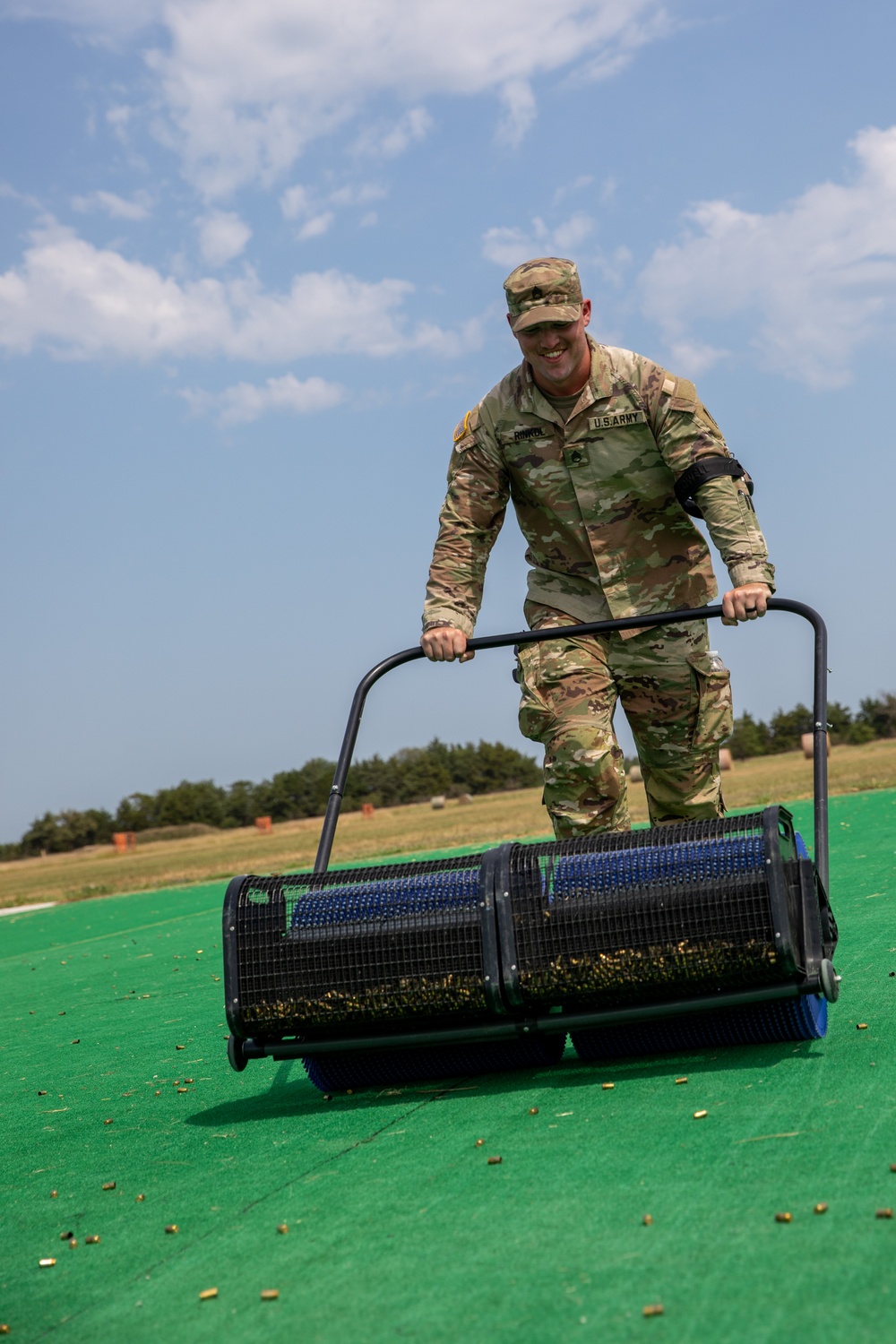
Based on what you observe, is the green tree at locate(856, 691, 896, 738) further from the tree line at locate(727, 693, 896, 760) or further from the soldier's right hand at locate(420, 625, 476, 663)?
the soldier's right hand at locate(420, 625, 476, 663)

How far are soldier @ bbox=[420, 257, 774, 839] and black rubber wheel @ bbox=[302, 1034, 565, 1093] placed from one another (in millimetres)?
1037

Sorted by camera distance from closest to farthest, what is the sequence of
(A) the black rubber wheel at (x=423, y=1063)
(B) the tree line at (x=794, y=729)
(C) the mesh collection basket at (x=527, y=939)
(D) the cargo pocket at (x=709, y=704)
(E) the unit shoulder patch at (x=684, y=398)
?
(C) the mesh collection basket at (x=527, y=939) → (A) the black rubber wheel at (x=423, y=1063) → (E) the unit shoulder patch at (x=684, y=398) → (D) the cargo pocket at (x=709, y=704) → (B) the tree line at (x=794, y=729)

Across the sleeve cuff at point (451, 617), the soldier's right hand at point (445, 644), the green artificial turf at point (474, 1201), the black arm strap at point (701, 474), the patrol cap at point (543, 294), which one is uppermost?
the patrol cap at point (543, 294)

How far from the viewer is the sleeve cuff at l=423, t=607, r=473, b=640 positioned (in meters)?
5.24

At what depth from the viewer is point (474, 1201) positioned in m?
2.92

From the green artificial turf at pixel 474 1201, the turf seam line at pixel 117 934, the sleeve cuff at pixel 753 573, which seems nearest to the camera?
the green artificial turf at pixel 474 1201

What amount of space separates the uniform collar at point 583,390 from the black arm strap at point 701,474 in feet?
1.38

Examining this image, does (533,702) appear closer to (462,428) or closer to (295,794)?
(462,428)

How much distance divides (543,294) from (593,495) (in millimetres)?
773

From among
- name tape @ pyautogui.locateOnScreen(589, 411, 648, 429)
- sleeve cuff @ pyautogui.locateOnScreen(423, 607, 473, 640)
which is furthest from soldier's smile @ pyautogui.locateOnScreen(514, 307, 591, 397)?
sleeve cuff @ pyautogui.locateOnScreen(423, 607, 473, 640)

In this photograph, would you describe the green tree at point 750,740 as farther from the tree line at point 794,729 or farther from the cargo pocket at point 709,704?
the cargo pocket at point 709,704

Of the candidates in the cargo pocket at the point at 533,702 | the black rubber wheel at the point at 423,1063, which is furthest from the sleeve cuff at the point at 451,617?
the black rubber wheel at the point at 423,1063

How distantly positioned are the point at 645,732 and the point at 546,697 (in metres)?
0.55

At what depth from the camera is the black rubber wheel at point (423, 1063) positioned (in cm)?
423
